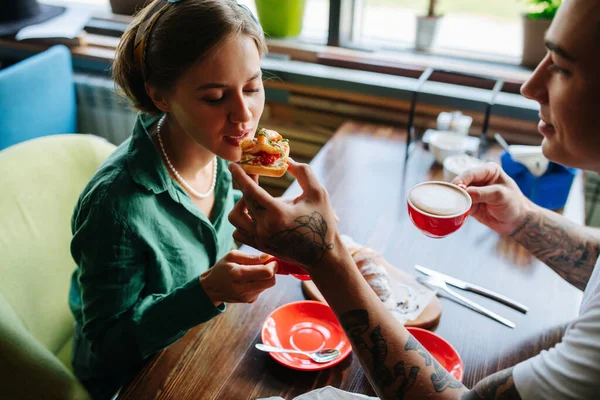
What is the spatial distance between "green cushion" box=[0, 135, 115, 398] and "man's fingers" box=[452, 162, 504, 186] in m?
1.21

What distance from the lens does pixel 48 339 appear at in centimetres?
166

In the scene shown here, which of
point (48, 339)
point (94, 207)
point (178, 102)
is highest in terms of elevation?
point (178, 102)

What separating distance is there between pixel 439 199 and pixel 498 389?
543 millimetres

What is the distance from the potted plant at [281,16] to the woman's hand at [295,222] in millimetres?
2011

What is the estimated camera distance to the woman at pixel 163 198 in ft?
3.98

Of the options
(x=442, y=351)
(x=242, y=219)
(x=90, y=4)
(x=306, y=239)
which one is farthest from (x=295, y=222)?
(x=90, y=4)

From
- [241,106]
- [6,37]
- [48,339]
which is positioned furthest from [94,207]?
[6,37]

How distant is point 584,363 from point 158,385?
2.78ft

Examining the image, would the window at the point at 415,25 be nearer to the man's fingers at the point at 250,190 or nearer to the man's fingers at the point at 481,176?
the man's fingers at the point at 481,176

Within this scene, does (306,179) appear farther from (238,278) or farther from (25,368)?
(25,368)

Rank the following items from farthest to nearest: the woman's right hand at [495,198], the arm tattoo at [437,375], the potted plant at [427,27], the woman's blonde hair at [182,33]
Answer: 1. the potted plant at [427,27]
2. the woman's right hand at [495,198]
3. the woman's blonde hair at [182,33]
4. the arm tattoo at [437,375]

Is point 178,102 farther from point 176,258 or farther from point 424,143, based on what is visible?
point 424,143

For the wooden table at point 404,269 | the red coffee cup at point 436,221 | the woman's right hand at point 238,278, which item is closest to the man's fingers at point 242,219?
the woman's right hand at point 238,278

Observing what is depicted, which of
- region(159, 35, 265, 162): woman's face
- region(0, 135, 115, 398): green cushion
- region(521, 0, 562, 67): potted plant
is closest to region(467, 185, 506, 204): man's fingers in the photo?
region(159, 35, 265, 162): woman's face
